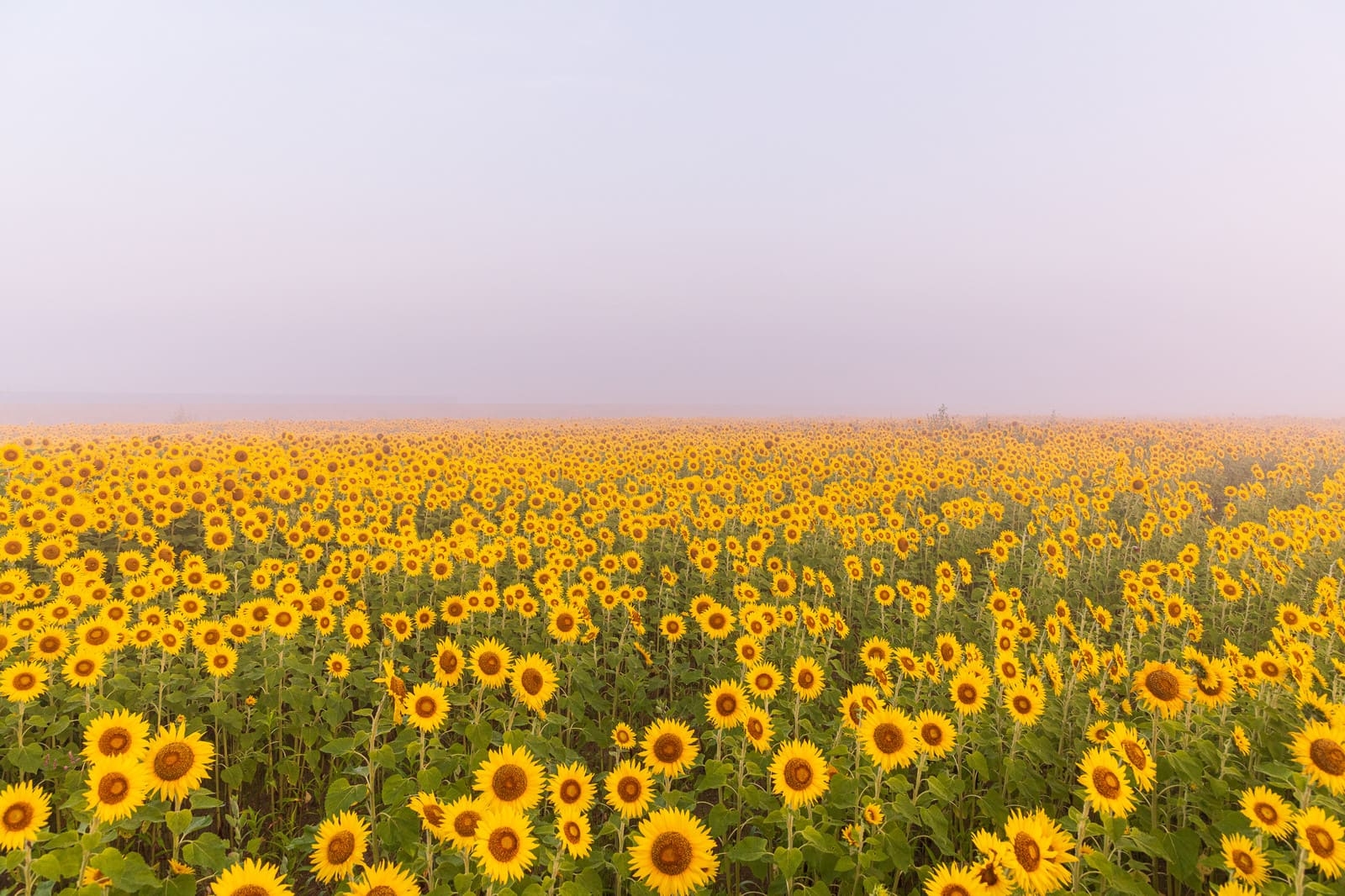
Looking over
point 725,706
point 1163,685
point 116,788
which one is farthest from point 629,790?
point 1163,685

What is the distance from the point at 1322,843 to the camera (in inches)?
141

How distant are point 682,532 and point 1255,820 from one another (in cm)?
1073

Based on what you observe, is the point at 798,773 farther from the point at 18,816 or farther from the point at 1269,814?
the point at 18,816

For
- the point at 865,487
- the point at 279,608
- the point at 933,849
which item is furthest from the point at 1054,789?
the point at 865,487

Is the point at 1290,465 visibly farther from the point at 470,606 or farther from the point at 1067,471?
the point at 470,606

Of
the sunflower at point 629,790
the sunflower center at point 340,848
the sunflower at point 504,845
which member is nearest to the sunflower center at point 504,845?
the sunflower at point 504,845

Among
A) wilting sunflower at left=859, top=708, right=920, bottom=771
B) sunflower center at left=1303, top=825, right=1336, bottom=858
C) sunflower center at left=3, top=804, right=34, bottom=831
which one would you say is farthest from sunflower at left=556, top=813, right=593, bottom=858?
sunflower center at left=1303, top=825, right=1336, bottom=858

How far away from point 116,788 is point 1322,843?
25.3 feet

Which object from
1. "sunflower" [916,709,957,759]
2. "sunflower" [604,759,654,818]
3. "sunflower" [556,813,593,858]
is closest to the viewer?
"sunflower" [556,813,593,858]

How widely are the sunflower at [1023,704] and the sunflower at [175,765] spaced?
661 centimetres

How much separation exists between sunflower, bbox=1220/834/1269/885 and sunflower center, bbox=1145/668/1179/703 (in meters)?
1.53

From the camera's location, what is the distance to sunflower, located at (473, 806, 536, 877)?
3.59 meters

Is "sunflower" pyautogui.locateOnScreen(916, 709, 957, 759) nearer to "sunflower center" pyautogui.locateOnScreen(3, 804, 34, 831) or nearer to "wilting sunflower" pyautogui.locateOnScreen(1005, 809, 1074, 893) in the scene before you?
"wilting sunflower" pyautogui.locateOnScreen(1005, 809, 1074, 893)

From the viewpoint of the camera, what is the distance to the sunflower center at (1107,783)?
4.07 metres
